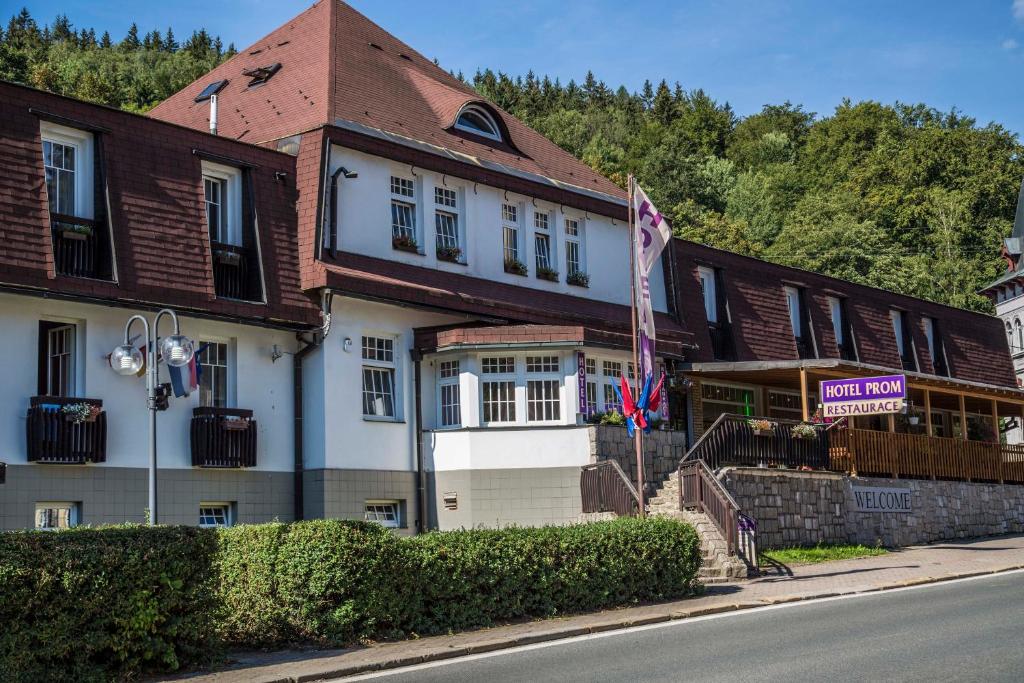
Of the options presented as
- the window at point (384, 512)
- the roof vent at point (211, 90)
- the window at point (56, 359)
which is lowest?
the window at point (384, 512)

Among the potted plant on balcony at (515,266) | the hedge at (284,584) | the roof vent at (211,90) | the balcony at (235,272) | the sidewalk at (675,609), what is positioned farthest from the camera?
the roof vent at (211,90)

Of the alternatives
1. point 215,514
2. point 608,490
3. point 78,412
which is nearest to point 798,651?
point 608,490

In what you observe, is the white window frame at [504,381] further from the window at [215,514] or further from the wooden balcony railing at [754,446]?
the window at [215,514]

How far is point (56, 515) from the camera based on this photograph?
757 inches

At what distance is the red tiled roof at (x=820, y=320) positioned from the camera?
31594 millimetres

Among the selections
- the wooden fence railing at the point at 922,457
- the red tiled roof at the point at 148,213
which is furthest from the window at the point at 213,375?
the wooden fence railing at the point at 922,457

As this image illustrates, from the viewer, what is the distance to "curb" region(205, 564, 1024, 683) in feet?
42.1

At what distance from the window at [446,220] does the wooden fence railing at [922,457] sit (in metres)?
9.99

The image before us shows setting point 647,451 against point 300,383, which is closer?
point 300,383

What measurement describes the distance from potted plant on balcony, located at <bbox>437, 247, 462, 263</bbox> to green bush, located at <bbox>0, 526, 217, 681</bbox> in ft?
42.1

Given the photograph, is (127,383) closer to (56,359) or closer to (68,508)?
(56,359)

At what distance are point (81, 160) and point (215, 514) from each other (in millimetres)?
6329

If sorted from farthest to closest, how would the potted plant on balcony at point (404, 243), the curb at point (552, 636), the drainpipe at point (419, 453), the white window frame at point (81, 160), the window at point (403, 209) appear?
the window at point (403, 209), the potted plant on balcony at point (404, 243), the drainpipe at point (419, 453), the white window frame at point (81, 160), the curb at point (552, 636)

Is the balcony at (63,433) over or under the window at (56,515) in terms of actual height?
over
